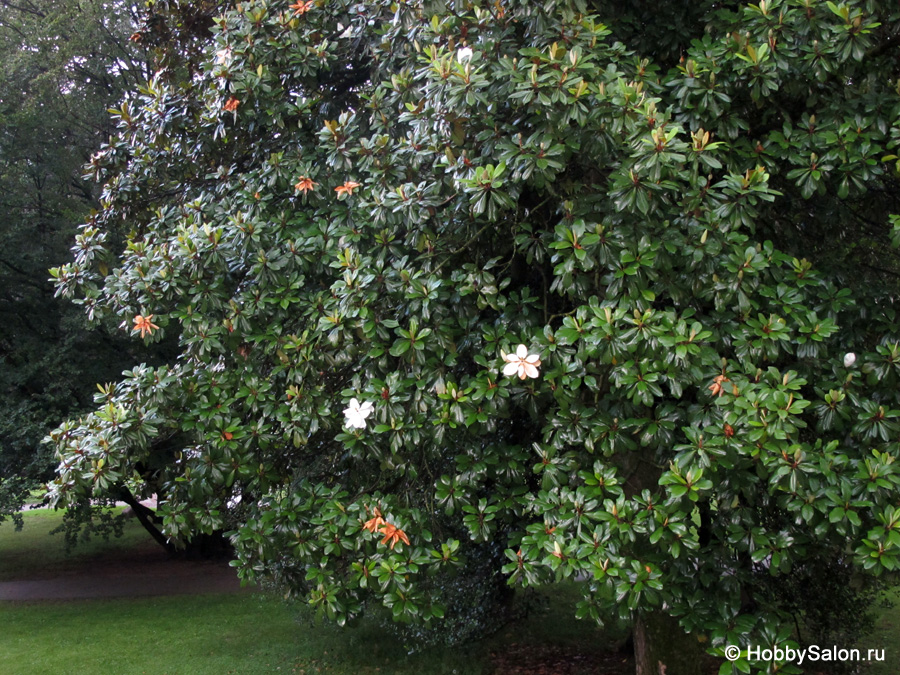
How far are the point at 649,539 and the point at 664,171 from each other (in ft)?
4.97

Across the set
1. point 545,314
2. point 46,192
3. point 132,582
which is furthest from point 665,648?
point 46,192

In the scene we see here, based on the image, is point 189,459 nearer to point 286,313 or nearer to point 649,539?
point 286,313

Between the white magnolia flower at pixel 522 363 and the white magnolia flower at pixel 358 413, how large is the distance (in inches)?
26.3

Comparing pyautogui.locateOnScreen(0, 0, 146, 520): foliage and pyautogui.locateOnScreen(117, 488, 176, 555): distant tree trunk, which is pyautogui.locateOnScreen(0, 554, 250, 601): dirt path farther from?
pyautogui.locateOnScreen(0, 0, 146, 520): foliage

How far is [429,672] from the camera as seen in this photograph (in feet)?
21.8

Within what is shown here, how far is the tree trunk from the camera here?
4.30 metres

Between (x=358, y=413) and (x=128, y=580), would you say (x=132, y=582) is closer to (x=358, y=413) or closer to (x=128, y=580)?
(x=128, y=580)

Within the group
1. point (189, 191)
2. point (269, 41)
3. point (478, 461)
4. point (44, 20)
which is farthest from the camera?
point (44, 20)

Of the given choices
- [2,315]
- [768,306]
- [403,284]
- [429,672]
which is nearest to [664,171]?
[768,306]

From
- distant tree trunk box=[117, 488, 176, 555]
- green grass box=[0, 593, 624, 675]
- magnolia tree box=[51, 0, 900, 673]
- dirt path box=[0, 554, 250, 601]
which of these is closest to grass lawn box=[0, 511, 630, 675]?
green grass box=[0, 593, 624, 675]

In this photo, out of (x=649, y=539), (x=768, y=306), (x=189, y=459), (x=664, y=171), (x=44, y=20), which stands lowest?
(x=649, y=539)

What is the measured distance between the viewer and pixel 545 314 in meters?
3.63

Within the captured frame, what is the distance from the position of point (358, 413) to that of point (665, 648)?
2563 millimetres

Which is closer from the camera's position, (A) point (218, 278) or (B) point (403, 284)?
(B) point (403, 284)
